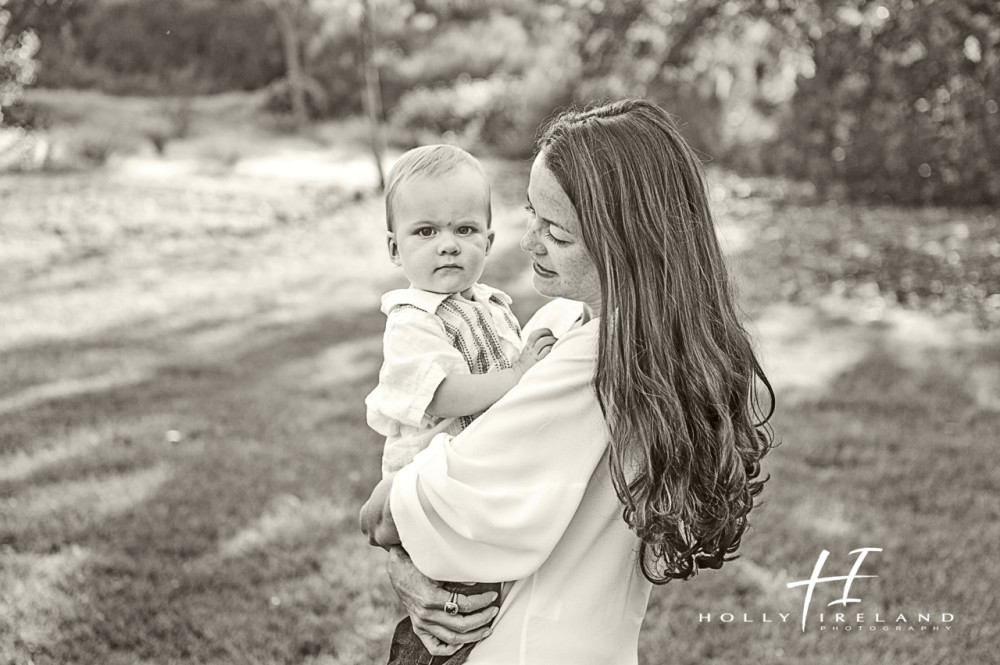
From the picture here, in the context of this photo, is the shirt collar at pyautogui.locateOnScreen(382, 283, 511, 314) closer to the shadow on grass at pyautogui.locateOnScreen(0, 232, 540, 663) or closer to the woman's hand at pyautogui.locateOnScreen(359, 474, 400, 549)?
the woman's hand at pyautogui.locateOnScreen(359, 474, 400, 549)

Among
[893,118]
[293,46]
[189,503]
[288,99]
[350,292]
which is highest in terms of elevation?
[293,46]

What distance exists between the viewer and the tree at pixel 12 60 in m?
7.46

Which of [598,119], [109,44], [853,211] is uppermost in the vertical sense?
[598,119]

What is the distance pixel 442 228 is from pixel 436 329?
209 millimetres

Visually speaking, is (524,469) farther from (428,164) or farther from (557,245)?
(428,164)

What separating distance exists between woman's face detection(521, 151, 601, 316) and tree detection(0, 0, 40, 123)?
696 centimetres

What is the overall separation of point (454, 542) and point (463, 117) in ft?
50.2

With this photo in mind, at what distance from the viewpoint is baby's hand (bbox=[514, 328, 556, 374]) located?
1.88m

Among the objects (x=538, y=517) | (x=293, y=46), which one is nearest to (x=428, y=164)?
(x=538, y=517)

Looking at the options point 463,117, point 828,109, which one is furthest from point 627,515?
point 463,117

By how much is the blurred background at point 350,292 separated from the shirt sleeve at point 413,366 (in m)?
0.57

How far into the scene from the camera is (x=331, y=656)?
3.36 metres

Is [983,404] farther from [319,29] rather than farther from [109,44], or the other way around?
[319,29]

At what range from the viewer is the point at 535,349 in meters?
1.90
